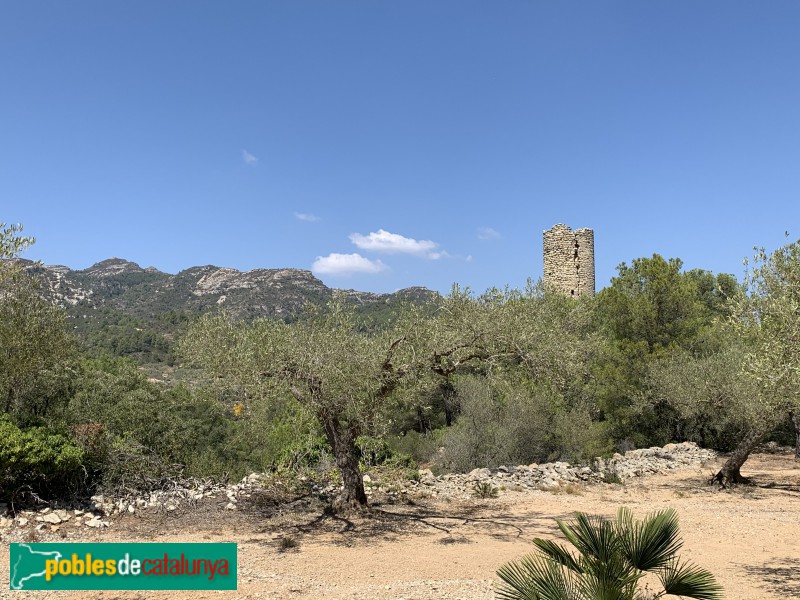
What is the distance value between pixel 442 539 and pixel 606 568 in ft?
21.3

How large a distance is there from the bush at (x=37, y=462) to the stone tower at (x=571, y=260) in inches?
1204

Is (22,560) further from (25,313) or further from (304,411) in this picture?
(25,313)

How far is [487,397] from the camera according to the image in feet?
64.3

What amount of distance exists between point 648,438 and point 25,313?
22.3 m

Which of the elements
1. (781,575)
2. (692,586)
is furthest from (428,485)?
(692,586)

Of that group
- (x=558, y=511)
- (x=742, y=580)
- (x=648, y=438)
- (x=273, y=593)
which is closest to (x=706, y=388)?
(x=648, y=438)

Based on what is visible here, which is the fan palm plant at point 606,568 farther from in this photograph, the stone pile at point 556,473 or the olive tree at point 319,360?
the stone pile at point 556,473

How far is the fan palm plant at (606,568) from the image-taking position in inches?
170

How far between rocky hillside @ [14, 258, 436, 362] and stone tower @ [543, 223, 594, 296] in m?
19.7

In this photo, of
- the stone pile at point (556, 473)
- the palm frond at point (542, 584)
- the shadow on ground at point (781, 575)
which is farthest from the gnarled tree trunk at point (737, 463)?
the palm frond at point (542, 584)

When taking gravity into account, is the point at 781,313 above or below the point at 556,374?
above

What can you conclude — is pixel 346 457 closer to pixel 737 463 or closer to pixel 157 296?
pixel 737 463

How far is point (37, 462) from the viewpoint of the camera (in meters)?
11.0

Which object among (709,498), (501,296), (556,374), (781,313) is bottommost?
(709,498)
